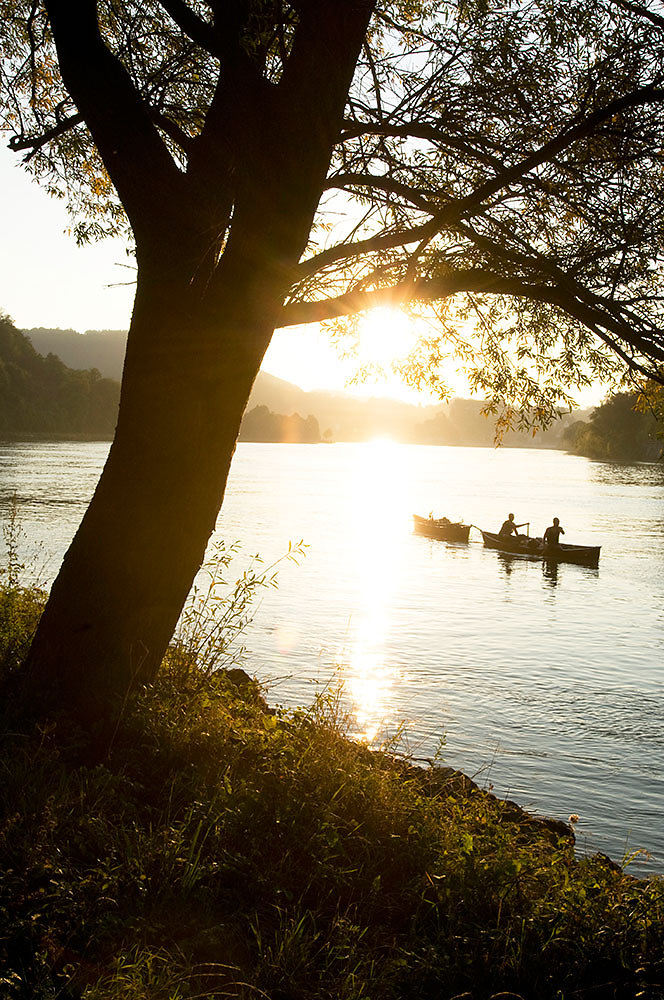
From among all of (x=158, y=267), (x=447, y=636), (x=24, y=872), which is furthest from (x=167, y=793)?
(x=447, y=636)

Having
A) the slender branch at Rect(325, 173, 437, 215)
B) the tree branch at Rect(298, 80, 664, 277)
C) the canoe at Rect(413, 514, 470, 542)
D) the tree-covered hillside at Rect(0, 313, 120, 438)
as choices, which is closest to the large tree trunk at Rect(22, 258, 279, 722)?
the tree branch at Rect(298, 80, 664, 277)

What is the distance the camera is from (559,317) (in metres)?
8.56

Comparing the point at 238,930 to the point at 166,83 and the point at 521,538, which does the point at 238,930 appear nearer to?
the point at 166,83

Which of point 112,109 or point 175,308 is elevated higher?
point 112,109

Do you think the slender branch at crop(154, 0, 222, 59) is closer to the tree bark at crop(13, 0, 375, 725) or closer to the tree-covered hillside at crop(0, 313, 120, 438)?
the tree bark at crop(13, 0, 375, 725)

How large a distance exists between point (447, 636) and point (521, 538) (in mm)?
16629

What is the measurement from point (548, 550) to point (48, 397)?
121 metres

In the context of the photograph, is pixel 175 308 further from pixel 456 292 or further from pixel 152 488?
pixel 456 292

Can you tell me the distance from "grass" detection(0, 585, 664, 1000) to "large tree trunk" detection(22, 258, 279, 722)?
2.08 ft

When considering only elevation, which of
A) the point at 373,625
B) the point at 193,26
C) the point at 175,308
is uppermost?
the point at 193,26

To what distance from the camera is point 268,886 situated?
14.0 ft

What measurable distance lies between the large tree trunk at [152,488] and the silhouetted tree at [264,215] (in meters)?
0.02

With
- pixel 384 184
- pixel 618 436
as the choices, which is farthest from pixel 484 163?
pixel 618 436

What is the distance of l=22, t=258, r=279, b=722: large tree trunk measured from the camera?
5996 mm
